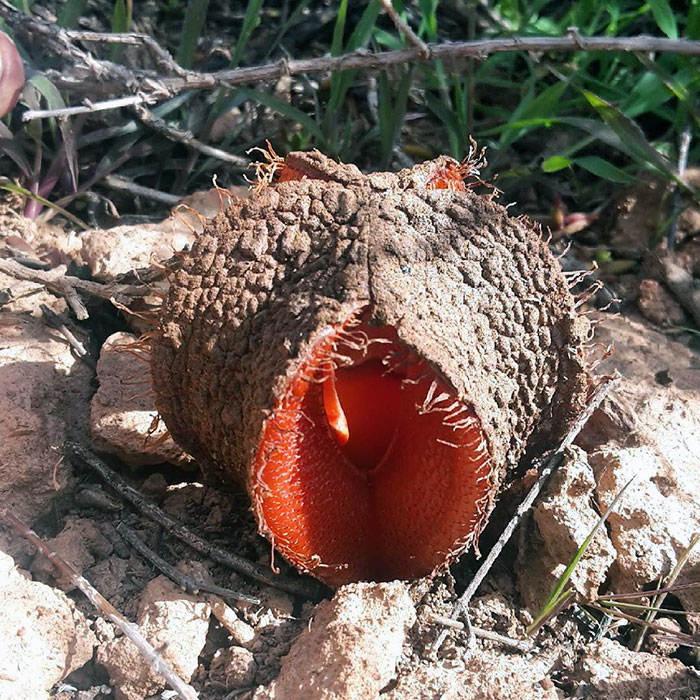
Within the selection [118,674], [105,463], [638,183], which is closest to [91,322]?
[105,463]

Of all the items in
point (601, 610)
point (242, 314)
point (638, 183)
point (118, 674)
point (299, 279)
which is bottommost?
point (118, 674)

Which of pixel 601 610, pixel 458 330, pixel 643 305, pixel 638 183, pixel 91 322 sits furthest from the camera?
pixel 638 183

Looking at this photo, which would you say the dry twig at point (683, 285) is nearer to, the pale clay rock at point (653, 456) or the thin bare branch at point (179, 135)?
the pale clay rock at point (653, 456)

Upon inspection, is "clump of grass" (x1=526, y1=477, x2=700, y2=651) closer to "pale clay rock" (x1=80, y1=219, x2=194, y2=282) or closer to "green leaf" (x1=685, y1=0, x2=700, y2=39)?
"pale clay rock" (x1=80, y1=219, x2=194, y2=282)

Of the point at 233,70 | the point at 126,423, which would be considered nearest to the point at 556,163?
the point at 233,70

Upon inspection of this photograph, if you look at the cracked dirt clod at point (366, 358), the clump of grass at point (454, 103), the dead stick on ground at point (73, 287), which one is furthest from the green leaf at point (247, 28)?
the cracked dirt clod at point (366, 358)

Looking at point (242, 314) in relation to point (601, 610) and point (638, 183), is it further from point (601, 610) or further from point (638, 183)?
point (638, 183)

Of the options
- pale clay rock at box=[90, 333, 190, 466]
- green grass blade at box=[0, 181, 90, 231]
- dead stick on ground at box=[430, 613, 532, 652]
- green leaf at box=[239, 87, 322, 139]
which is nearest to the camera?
dead stick on ground at box=[430, 613, 532, 652]

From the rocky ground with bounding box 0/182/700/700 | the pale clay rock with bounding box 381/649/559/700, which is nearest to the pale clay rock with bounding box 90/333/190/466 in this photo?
the rocky ground with bounding box 0/182/700/700
